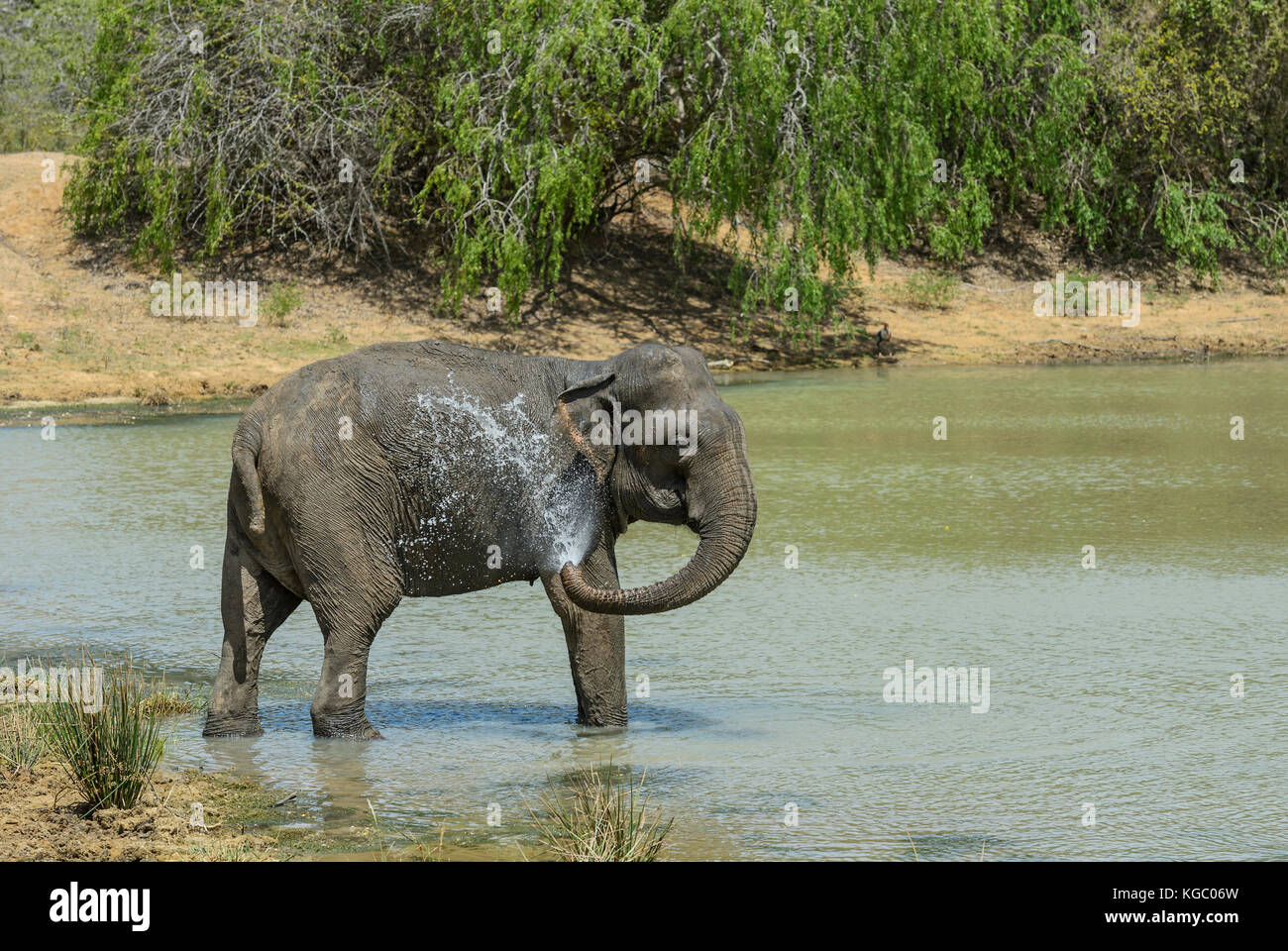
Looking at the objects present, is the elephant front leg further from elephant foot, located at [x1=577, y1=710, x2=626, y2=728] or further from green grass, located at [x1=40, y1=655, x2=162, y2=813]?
green grass, located at [x1=40, y1=655, x2=162, y2=813]

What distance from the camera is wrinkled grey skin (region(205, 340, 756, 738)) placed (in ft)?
23.6

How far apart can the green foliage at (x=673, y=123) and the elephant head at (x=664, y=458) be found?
18.5m

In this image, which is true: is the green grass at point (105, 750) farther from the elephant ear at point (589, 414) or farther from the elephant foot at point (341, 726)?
the elephant ear at point (589, 414)

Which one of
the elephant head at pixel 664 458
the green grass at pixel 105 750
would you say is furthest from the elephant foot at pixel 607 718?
the green grass at pixel 105 750

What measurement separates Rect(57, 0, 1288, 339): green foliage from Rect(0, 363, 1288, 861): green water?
1016cm

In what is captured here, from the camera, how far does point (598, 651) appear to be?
7523 mm

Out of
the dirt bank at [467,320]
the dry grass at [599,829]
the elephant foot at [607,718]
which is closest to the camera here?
the dry grass at [599,829]

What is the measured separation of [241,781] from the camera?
267 inches

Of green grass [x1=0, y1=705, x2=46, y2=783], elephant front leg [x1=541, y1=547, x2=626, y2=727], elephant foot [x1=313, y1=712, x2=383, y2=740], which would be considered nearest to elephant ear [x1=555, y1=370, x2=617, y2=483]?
elephant front leg [x1=541, y1=547, x2=626, y2=727]

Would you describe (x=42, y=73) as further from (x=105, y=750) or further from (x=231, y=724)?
(x=105, y=750)

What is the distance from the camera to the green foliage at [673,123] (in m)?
25.9

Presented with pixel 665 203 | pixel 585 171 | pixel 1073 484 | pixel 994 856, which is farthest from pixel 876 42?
pixel 994 856

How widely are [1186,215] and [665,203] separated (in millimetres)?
10493
